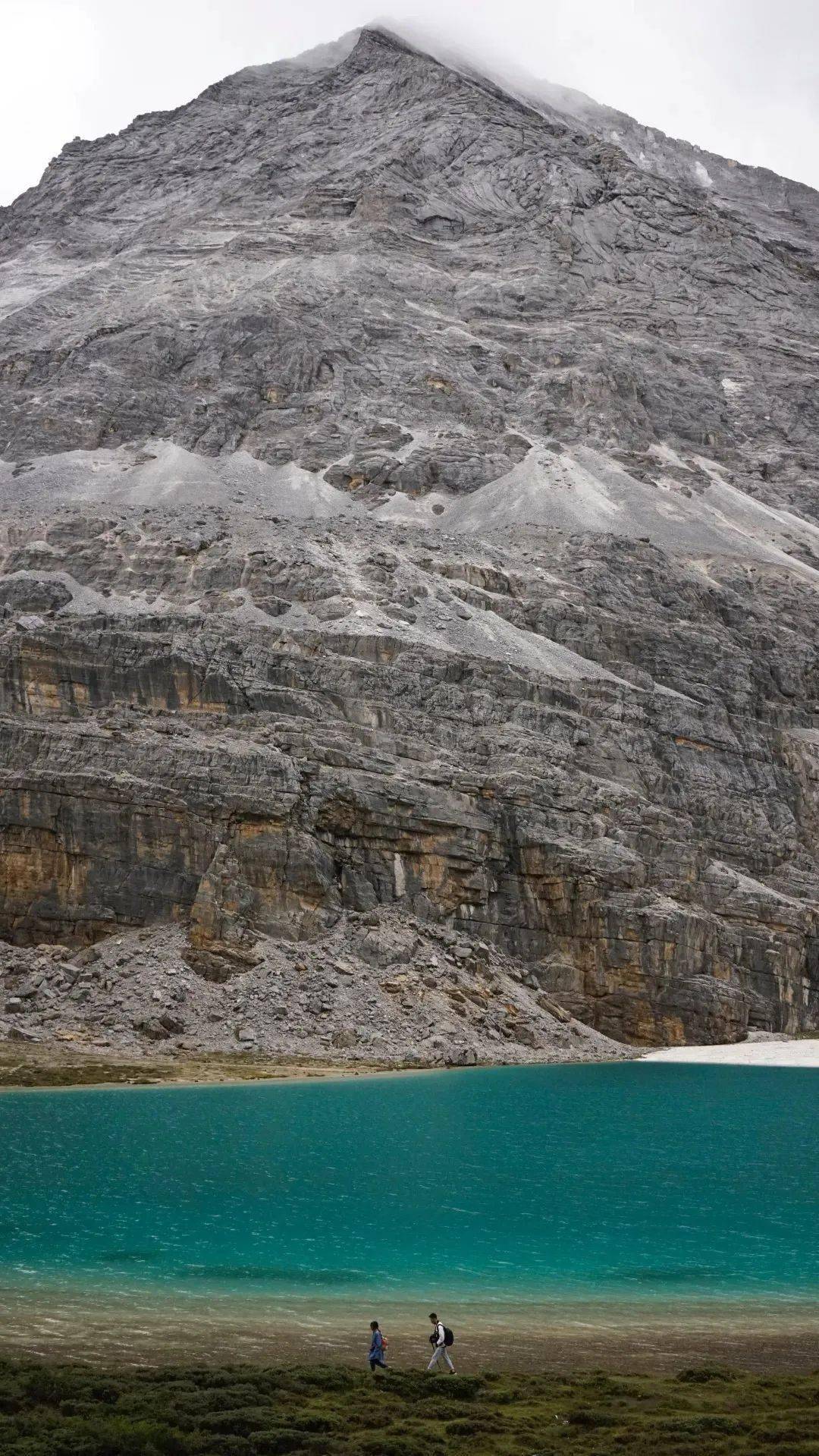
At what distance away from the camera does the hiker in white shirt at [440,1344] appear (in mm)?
25641

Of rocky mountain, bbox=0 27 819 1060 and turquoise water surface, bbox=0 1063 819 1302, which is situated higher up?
rocky mountain, bbox=0 27 819 1060

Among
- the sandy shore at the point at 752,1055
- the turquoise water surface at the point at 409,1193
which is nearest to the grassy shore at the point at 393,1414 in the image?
the turquoise water surface at the point at 409,1193

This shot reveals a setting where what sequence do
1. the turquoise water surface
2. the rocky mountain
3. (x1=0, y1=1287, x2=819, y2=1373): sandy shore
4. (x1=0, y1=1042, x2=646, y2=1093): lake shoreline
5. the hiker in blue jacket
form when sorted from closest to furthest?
the hiker in blue jacket → (x1=0, y1=1287, x2=819, y2=1373): sandy shore → the turquoise water surface → (x1=0, y1=1042, x2=646, y2=1093): lake shoreline → the rocky mountain

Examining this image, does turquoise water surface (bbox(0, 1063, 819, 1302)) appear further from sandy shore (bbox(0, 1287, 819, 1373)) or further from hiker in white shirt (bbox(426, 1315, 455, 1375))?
hiker in white shirt (bbox(426, 1315, 455, 1375))

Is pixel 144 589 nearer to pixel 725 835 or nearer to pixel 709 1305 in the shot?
pixel 725 835

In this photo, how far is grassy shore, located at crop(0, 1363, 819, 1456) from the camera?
68.5 feet

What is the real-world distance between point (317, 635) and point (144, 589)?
1889 centimetres

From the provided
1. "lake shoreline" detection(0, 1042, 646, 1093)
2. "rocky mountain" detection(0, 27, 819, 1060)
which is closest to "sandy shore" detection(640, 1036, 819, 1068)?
"rocky mountain" detection(0, 27, 819, 1060)

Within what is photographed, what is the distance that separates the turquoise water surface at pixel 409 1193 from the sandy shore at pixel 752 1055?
2114cm

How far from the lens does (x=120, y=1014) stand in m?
82.2

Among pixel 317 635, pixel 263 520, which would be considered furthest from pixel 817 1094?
pixel 263 520

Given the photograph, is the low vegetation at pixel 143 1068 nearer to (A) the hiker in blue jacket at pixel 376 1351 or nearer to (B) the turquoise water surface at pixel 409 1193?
(B) the turquoise water surface at pixel 409 1193

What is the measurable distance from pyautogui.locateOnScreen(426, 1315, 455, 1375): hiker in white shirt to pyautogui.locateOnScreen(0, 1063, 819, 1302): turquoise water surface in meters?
6.22

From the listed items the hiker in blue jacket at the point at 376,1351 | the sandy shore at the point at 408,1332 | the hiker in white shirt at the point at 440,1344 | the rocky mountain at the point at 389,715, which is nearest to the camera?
the hiker in blue jacket at the point at 376,1351
